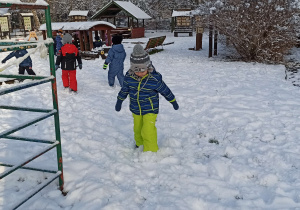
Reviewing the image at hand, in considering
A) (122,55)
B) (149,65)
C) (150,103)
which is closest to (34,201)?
(150,103)

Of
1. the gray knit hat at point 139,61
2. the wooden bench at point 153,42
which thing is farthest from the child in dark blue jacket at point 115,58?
the wooden bench at point 153,42

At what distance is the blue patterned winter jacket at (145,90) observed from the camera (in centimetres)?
376

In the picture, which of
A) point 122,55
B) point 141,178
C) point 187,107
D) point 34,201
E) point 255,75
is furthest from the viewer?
point 255,75

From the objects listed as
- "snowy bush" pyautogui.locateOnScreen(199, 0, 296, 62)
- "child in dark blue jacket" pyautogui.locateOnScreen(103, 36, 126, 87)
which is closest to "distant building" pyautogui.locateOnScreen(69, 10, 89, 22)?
"snowy bush" pyautogui.locateOnScreen(199, 0, 296, 62)

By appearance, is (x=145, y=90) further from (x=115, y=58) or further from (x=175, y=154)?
(x=115, y=58)

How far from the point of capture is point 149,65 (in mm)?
3725

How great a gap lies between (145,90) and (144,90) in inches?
0.5

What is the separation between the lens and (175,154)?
13.2 ft

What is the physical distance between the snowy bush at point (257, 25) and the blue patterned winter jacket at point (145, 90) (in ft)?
28.1

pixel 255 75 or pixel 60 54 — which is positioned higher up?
pixel 60 54

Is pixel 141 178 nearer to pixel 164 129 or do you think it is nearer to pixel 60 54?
pixel 164 129

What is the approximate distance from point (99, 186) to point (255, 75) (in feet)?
25.1

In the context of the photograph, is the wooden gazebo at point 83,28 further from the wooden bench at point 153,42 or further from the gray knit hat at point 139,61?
the gray knit hat at point 139,61

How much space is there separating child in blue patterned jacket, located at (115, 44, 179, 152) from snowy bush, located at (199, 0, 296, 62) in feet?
28.2
